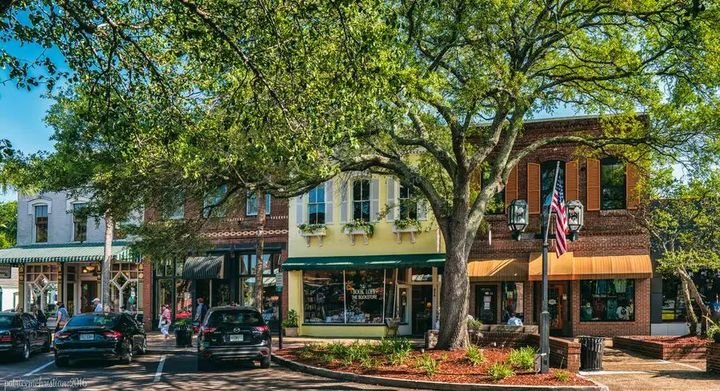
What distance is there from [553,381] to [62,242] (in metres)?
30.1

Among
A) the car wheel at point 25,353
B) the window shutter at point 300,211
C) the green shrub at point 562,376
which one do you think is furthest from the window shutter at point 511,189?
the car wheel at point 25,353

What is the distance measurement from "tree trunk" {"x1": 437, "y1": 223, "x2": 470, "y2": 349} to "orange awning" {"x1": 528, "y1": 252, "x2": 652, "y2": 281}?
949 cm

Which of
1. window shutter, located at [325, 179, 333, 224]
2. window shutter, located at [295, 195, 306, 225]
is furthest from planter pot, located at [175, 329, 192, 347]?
window shutter, located at [325, 179, 333, 224]

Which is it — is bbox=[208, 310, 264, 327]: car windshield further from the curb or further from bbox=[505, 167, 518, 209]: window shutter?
bbox=[505, 167, 518, 209]: window shutter

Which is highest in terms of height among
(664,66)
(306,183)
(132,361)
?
(664,66)

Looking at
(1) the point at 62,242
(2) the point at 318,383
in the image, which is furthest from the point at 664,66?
(1) the point at 62,242

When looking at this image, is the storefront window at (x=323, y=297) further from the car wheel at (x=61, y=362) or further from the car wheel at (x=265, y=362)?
the car wheel at (x=61, y=362)

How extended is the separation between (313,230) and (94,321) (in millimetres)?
12746

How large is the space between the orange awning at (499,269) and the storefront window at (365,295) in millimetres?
4060

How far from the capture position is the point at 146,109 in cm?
1210

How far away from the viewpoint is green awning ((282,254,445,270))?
2794cm

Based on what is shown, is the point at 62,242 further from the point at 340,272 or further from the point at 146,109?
the point at 146,109

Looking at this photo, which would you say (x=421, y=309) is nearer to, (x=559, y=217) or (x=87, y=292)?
(x=559, y=217)

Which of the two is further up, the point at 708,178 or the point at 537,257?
the point at 708,178
